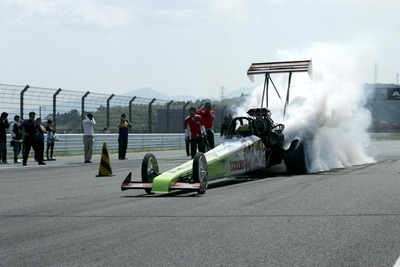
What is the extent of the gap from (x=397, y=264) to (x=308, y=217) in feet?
9.04

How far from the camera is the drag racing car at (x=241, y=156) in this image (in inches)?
439

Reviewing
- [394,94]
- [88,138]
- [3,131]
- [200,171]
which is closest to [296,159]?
[200,171]

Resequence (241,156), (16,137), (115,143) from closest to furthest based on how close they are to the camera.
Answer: (241,156) → (16,137) → (115,143)

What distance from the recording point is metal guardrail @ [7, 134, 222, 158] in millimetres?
28016

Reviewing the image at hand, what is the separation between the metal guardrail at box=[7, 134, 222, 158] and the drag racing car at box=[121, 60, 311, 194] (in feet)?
39.1

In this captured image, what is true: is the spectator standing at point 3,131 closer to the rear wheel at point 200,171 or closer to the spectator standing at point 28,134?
the spectator standing at point 28,134

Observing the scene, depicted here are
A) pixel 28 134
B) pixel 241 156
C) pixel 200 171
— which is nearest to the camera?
pixel 200 171

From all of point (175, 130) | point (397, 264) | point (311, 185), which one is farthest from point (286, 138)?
point (175, 130)

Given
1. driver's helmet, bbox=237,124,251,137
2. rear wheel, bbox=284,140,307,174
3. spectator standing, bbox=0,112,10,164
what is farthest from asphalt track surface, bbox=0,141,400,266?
spectator standing, bbox=0,112,10,164

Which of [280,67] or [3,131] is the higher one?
[280,67]

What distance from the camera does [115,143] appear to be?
104 ft

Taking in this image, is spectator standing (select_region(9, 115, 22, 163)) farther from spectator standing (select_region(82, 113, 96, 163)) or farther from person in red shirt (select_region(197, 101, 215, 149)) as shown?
person in red shirt (select_region(197, 101, 215, 149))

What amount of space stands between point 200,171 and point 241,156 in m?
2.55

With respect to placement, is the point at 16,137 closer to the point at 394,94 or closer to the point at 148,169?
the point at 148,169
